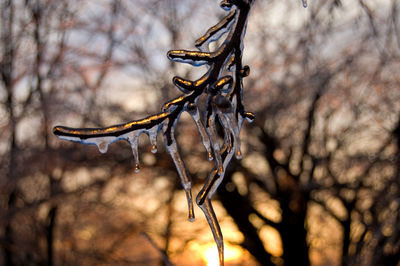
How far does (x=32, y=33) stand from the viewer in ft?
20.9

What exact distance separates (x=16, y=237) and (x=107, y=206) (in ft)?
4.74

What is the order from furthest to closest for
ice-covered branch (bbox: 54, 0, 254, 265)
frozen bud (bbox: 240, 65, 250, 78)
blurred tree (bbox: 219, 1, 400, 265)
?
1. blurred tree (bbox: 219, 1, 400, 265)
2. frozen bud (bbox: 240, 65, 250, 78)
3. ice-covered branch (bbox: 54, 0, 254, 265)

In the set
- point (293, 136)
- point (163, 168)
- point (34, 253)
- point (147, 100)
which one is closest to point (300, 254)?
point (293, 136)

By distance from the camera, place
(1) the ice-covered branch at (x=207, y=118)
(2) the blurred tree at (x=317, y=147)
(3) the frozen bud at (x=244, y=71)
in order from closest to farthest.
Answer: (1) the ice-covered branch at (x=207, y=118)
(3) the frozen bud at (x=244, y=71)
(2) the blurred tree at (x=317, y=147)

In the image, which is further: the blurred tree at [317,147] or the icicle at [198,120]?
the blurred tree at [317,147]

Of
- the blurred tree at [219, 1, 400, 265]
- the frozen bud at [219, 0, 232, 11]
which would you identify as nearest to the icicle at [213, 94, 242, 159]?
the frozen bud at [219, 0, 232, 11]

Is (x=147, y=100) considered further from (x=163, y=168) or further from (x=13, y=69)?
(x=13, y=69)

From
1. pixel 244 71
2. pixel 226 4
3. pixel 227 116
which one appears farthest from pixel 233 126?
pixel 226 4

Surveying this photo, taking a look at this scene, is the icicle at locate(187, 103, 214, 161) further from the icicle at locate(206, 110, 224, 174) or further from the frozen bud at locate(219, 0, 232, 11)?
the frozen bud at locate(219, 0, 232, 11)

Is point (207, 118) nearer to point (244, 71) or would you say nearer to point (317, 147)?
point (244, 71)

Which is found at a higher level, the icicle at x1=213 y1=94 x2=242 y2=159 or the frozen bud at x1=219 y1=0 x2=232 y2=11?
the frozen bud at x1=219 y1=0 x2=232 y2=11

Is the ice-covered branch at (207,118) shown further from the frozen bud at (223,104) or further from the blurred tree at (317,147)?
the blurred tree at (317,147)

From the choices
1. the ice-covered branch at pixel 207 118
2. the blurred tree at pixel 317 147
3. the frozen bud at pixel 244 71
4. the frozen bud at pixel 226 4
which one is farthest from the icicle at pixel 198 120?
the blurred tree at pixel 317 147

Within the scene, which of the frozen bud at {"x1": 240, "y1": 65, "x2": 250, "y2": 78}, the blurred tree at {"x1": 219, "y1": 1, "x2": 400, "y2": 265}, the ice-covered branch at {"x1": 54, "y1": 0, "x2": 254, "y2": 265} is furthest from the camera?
the blurred tree at {"x1": 219, "y1": 1, "x2": 400, "y2": 265}
